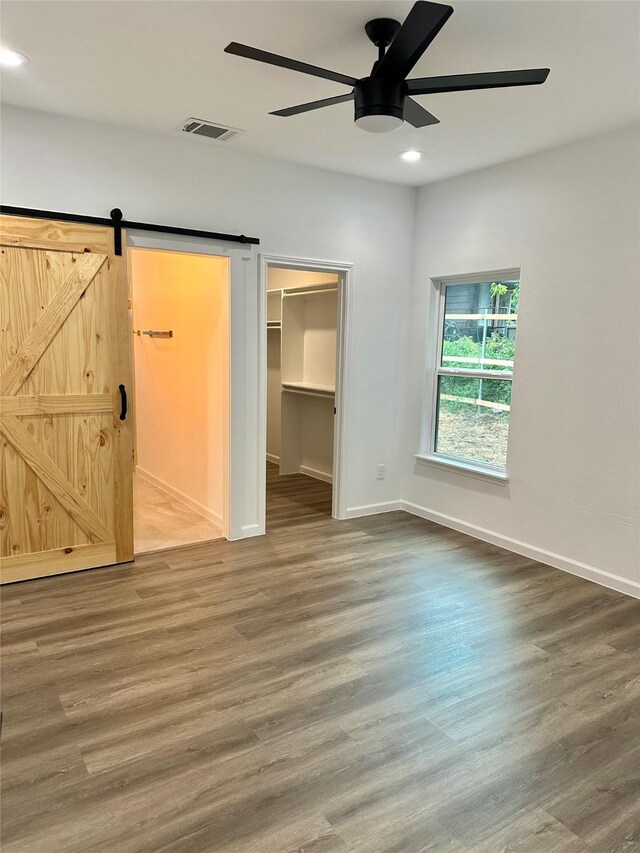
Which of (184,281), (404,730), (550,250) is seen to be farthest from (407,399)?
(404,730)

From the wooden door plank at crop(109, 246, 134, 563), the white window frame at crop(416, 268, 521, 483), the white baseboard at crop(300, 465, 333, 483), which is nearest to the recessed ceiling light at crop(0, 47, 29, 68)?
the wooden door plank at crop(109, 246, 134, 563)

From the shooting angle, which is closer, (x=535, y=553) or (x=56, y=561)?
(x=56, y=561)

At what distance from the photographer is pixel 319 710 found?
2414mm

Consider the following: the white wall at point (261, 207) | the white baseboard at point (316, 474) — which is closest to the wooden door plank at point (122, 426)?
the white wall at point (261, 207)

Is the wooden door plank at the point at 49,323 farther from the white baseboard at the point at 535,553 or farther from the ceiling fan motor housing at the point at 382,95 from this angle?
the white baseboard at the point at 535,553

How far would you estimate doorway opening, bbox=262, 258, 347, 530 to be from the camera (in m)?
6.16

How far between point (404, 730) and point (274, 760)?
53cm

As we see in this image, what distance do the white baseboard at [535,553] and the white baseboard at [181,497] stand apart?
5.76 ft

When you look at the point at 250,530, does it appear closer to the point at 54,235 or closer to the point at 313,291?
the point at 54,235

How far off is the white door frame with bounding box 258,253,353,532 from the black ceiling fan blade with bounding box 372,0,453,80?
2142 mm

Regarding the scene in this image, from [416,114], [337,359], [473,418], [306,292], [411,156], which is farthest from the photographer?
[306,292]

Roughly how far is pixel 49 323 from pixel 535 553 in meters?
3.59

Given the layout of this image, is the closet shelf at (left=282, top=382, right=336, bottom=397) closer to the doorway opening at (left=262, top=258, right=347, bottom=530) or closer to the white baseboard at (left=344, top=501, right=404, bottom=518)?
the doorway opening at (left=262, top=258, right=347, bottom=530)

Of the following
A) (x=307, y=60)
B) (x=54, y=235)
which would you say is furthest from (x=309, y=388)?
(x=307, y=60)
